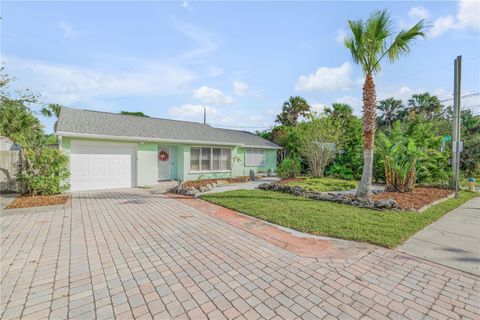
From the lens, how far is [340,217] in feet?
19.5

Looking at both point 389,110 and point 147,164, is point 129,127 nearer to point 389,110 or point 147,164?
point 147,164

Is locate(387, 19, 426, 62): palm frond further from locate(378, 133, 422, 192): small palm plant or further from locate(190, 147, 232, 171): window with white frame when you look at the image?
locate(190, 147, 232, 171): window with white frame

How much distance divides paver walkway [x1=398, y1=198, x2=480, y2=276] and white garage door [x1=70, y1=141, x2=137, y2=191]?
38.8 ft

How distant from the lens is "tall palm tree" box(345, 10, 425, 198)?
7.15 meters

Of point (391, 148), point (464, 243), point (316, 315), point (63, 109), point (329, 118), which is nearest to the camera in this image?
point (316, 315)

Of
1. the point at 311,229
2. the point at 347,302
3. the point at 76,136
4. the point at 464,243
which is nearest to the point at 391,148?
the point at 464,243

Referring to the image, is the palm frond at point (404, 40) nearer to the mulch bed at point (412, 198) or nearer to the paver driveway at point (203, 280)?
the mulch bed at point (412, 198)

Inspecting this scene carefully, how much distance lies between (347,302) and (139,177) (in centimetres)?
1141

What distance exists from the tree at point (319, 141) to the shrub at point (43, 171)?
13.2 metres

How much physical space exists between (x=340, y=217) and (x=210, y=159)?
415 inches

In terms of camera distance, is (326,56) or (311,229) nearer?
(311,229)

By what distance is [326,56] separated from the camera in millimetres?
11258

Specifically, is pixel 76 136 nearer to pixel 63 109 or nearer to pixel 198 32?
pixel 63 109

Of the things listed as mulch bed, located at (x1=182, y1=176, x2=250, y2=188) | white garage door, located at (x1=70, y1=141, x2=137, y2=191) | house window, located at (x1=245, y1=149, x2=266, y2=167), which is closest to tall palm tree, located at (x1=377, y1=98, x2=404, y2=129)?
house window, located at (x1=245, y1=149, x2=266, y2=167)
